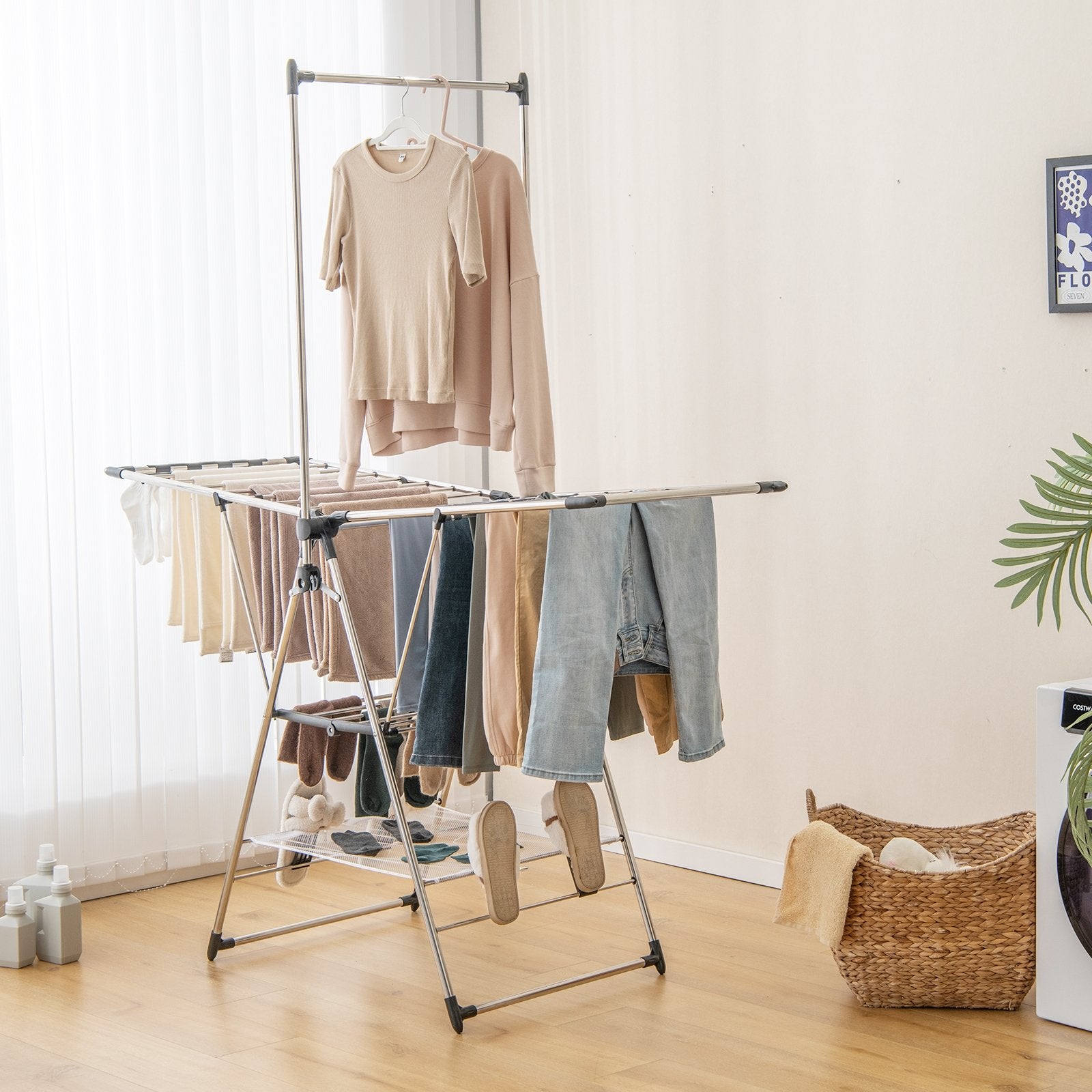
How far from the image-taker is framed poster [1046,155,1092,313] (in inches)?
110

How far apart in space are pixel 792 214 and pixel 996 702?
3.89ft

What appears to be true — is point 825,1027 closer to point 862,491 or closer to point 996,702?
point 996,702

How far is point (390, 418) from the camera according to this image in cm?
321

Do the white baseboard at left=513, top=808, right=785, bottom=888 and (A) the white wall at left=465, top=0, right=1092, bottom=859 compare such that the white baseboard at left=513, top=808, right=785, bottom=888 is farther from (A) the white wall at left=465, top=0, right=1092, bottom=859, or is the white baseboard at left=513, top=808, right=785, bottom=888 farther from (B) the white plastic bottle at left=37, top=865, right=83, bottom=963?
(B) the white plastic bottle at left=37, top=865, right=83, bottom=963

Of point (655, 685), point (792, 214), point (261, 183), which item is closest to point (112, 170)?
point (261, 183)

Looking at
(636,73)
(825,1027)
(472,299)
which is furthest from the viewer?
(636,73)

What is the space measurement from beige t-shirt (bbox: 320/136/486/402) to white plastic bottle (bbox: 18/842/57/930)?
46.2 inches

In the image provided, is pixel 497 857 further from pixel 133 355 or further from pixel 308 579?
pixel 133 355

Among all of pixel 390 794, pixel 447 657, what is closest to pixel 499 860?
pixel 390 794

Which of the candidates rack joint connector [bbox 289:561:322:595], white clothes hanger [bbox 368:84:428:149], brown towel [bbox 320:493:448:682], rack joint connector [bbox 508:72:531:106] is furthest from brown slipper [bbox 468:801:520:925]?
rack joint connector [bbox 508:72:531:106]

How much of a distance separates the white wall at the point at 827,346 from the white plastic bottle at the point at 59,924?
144 cm

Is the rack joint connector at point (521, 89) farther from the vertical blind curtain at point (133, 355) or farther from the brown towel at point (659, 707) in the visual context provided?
the brown towel at point (659, 707)

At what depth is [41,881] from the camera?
3.10 meters

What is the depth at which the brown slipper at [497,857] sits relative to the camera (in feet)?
8.77
